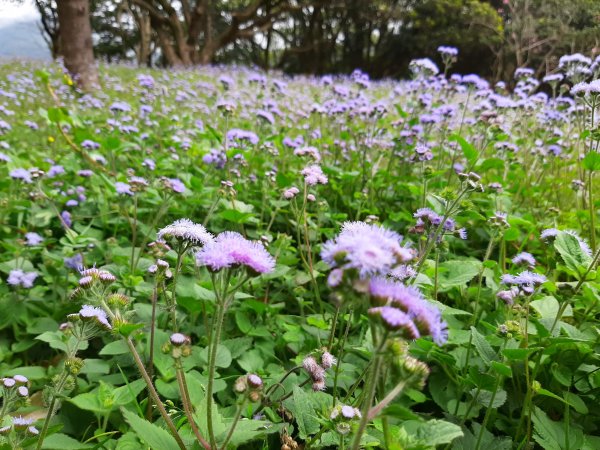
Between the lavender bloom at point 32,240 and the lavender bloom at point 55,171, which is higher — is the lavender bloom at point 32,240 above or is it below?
below

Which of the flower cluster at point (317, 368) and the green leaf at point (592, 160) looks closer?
the flower cluster at point (317, 368)

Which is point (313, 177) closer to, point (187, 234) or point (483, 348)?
point (187, 234)

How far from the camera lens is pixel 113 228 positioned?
3.26 metres

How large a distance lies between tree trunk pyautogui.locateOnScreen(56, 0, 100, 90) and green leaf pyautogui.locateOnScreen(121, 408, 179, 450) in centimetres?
829

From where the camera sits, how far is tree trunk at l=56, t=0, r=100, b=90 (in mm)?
7953

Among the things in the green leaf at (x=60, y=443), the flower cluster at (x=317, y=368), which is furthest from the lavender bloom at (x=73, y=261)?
the flower cluster at (x=317, y=368)

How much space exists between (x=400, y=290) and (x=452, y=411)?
1064mm

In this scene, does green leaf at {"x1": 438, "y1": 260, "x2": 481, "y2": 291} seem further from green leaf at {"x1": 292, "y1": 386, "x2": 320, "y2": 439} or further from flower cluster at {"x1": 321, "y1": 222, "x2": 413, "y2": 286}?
flower cluster at {"x1": 321, "y1": 222, "x2": 413, "y2": 286}

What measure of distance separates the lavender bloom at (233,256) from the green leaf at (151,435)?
465 millimetres

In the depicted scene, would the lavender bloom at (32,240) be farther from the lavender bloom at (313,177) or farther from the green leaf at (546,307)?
the green leaf at (546,307)

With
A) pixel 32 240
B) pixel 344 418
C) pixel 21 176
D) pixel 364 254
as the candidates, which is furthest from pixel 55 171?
pixel 364 254

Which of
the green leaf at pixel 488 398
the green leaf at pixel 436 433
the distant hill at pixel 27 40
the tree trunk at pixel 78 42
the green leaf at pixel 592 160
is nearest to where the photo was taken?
the green leaf at pixel 436 433

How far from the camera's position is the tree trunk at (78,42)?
795 cm

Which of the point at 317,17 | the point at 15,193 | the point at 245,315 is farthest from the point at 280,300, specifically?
the point at 317,17
